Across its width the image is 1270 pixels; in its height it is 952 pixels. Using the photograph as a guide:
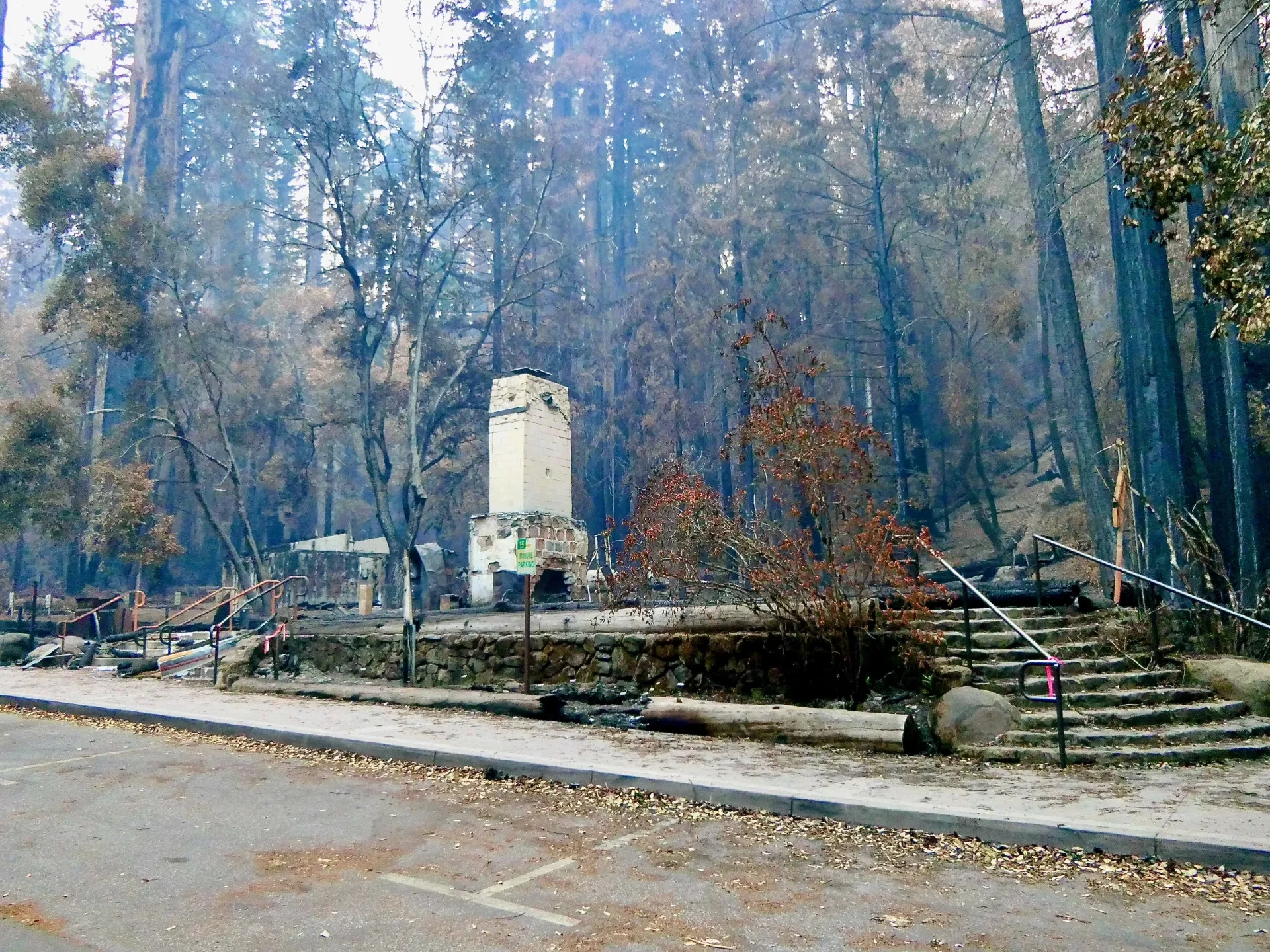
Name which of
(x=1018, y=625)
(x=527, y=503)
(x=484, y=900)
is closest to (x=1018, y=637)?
(x=1018, y=625)

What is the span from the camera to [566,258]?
3409 centimetres

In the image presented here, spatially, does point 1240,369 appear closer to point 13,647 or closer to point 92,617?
point 13,647

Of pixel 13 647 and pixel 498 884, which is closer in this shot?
pixel 498 884

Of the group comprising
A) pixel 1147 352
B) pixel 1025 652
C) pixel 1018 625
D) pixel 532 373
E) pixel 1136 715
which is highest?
pixel 532 373

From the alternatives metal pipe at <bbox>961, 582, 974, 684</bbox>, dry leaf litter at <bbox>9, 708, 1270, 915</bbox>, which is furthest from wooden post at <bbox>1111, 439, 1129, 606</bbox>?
dry leaf litter at <bbox>9, 708, 1270, 915</bbox>

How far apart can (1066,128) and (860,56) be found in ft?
23.9

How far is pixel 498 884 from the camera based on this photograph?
4.78 metres

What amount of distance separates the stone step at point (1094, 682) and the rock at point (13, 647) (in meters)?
18.7

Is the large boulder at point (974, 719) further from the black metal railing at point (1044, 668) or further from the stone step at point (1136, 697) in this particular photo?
the stone step at point (1136, 697)

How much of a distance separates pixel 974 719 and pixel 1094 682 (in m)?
1.59

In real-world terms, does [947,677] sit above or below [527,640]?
below

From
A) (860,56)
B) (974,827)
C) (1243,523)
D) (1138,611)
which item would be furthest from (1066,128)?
(974,827)

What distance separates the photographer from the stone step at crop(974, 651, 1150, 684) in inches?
359

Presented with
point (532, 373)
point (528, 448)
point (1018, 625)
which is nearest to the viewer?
point (1018, 625)
